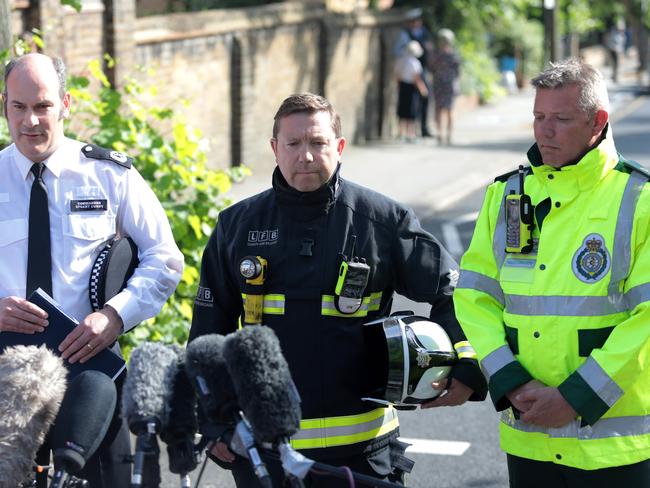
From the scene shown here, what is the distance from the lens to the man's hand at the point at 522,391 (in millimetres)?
3682

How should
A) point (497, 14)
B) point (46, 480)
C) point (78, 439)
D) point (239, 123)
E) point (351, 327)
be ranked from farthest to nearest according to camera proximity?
point (497, 14), point (239, 123), point (351, 327), point (46, 480), point (78, 439)

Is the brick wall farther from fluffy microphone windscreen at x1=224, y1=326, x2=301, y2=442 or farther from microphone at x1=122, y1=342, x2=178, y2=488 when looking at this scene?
fluffy microphone windscreen at x1=224, y1=326, x2=301, y2=442

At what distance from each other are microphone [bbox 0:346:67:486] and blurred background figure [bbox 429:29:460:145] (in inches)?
685

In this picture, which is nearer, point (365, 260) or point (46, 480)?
point (46, 480)

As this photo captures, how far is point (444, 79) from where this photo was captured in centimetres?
2066

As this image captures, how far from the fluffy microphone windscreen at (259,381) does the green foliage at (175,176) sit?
447 centimetres

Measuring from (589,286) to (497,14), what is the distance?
2171cm

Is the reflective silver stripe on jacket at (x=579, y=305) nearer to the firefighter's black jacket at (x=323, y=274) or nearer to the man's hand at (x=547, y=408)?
→ the man's hand at (x=547, y=408)

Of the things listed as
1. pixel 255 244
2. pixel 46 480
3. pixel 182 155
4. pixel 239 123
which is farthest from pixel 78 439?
pixel 239 123

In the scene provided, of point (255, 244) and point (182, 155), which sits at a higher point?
point (255, 244)

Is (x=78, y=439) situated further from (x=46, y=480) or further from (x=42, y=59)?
(x=42, y=59)

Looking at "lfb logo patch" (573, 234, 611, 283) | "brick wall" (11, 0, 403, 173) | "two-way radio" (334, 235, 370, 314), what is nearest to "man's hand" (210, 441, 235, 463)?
"two-way radio" (334, 235, 370, 314)

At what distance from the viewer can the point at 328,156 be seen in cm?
396

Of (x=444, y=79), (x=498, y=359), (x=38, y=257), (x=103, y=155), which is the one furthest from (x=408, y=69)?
(x=498, y=359)
